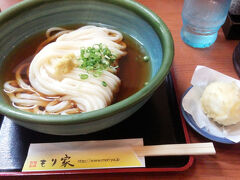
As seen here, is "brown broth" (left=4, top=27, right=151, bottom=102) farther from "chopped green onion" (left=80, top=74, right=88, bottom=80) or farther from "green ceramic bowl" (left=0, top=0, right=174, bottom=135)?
"chopped green onion" (left=80, top=74, right=88, bottom=80)

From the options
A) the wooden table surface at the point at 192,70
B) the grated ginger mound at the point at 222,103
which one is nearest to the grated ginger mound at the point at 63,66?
the wooden table surface at the point at 192,70

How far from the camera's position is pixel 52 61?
4.32 feet

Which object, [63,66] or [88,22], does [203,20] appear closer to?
[88,22]

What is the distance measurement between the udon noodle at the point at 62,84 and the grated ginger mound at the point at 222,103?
Answer: 19.6 inches

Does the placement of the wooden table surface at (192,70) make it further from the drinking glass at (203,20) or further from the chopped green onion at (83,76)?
the chopped green onion at (83,76)

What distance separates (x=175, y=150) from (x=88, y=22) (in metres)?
1.08

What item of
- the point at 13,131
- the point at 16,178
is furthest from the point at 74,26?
the point at 16,178

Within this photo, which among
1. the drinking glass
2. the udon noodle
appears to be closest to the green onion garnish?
the udon noodle

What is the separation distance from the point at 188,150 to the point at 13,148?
82 centimetres

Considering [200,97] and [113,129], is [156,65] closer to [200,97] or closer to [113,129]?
[200,97]

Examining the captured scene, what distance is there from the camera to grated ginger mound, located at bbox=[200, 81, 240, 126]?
110cm

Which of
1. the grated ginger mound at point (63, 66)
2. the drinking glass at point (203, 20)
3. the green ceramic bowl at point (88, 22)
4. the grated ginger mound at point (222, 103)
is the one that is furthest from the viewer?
the drinking glass at point (203, 20)

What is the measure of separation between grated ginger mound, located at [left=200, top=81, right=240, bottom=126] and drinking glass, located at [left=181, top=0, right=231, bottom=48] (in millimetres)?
582

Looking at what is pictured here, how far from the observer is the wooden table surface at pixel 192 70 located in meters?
1.01
